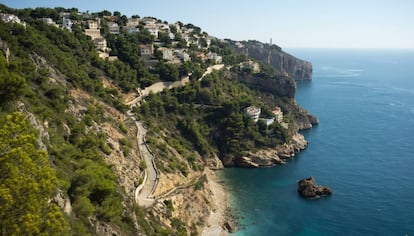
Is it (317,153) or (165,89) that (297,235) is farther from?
(165,89)

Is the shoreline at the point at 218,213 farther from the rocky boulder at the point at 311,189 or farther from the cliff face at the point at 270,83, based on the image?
the cliff face at the point at 270,83

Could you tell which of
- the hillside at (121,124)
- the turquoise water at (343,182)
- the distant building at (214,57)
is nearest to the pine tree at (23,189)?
the hillside at (121,124)

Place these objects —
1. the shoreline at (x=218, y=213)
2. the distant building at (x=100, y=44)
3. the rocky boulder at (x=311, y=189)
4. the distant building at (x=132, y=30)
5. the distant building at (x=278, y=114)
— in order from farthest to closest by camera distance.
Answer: the distant building at (x=132, y=30), the distant building at (x=278, y=114), the distant building at (x=100, y=44), the rocky boulder at (x=311, y=189), the shoreline at (x=218, y=213)

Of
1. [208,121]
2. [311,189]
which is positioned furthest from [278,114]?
[311,189]

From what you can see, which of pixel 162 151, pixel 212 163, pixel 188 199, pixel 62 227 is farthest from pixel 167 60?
pixel 62 227

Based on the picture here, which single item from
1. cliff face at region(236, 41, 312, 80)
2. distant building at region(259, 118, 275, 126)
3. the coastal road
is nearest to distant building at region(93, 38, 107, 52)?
the coastal road

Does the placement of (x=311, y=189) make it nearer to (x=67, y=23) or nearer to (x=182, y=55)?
(x=182, y=55)

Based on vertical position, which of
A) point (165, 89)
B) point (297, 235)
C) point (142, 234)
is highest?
point (165, 89)

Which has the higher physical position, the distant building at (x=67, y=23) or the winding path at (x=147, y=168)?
the distant building at (x=67, y=23)
